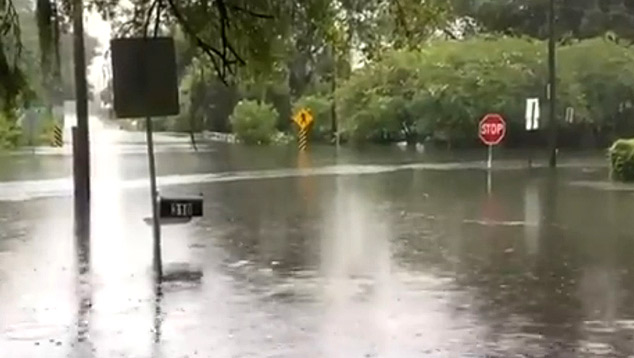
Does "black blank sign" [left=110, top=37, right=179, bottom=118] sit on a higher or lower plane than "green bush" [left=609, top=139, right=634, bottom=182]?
higher

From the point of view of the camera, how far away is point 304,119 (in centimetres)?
4569

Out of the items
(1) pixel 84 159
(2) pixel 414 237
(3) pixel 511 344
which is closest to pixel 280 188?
(1) pixel 84 159

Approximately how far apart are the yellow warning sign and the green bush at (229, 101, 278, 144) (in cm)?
321

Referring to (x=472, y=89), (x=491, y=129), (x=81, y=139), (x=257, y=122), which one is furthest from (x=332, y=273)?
(x=257, y=122)

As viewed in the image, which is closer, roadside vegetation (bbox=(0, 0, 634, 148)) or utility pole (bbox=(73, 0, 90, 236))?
utility pole (bbox=(73, 0, 90, 236))

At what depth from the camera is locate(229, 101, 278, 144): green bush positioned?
5034 cm

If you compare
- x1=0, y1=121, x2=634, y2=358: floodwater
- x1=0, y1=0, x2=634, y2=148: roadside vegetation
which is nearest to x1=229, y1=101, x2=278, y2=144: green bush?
x1=0, y1=0, x2=634, y2=148: roadside vegetation

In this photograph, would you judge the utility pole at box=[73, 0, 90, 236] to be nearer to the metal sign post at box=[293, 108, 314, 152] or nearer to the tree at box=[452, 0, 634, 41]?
the metal sign post at box=[293, 108, 314, 152]

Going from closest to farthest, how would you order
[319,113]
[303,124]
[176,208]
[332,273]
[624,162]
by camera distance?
[332,273] → [176,208] → [624,162] → [303,124] → [319,113]

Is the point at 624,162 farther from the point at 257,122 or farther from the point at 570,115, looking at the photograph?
the point at 257,122

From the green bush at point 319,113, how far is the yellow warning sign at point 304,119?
1773mm

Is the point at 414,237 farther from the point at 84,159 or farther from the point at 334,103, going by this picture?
the point at 334,103

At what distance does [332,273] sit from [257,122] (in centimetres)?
3778

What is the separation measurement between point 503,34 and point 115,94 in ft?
121
